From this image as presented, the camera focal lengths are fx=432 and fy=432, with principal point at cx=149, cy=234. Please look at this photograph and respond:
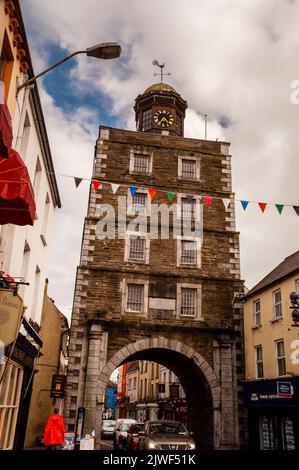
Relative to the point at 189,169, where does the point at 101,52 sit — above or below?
below

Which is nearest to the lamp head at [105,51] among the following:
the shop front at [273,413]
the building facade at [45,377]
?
the building facade at [45,377]

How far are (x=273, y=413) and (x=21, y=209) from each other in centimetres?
1765

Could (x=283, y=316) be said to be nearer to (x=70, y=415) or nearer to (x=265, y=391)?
(x=265, y=391)

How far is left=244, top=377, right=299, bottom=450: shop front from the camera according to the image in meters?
17.9

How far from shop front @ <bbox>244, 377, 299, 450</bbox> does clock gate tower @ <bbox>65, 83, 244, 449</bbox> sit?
758 millimetres

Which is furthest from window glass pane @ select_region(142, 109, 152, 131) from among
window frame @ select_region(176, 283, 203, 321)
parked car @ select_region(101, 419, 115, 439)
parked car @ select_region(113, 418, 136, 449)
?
parked car @ select_region(101, 419, 115, 439)

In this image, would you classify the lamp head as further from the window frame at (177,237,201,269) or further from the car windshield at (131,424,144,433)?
the car windshield at (131,424,144,433)

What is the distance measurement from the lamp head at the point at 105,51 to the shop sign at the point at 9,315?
4.89 meters

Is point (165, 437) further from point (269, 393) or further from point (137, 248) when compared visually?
point (137, 248)

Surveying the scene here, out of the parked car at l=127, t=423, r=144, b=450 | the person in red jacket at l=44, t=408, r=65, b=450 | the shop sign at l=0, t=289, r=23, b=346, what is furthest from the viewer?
the parked car at l=127, t=423, r=144, b=450

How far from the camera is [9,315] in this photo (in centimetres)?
701

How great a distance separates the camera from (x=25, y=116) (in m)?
10.9

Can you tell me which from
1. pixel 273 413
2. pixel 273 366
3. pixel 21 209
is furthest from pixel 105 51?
pixel 273 413

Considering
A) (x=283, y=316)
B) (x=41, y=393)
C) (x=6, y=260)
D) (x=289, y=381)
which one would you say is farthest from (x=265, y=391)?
(x=6, y=260)
